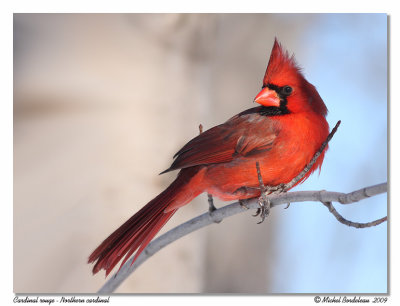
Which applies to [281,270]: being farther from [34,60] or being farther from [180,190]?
[34,60]

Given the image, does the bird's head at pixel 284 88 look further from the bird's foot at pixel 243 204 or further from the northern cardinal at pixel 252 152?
the bird's foot at pixel 243 204

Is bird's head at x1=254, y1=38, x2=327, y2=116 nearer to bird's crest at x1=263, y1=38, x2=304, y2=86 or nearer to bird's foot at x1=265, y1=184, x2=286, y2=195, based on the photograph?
bird's crest at x1=263, y1=38, x2=304, y2=86

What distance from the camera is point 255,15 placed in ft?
7.38

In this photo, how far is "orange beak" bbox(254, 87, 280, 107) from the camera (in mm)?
1772

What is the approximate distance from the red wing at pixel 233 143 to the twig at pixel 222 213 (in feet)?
0.59

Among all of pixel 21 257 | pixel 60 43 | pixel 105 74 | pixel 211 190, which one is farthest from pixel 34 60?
pixel 211 190

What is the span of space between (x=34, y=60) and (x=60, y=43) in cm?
13

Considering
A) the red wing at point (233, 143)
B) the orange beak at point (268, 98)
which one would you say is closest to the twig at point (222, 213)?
the red wing at point (233, 143)

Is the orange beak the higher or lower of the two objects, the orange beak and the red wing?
the higher

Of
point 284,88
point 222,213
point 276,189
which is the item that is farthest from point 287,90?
point 222,213

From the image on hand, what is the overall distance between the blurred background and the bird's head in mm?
165

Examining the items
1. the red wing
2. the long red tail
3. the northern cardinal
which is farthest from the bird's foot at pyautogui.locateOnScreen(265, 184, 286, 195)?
the long red tail

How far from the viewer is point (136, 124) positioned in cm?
230

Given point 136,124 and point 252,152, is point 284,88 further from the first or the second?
point 136,124
